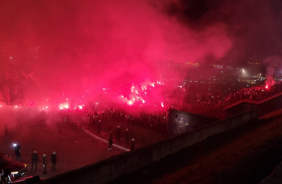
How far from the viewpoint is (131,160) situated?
5750 mm

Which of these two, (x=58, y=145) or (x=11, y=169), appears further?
(x=58, y=145)

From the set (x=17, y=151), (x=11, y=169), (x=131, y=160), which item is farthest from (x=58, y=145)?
(x=131, y=160)

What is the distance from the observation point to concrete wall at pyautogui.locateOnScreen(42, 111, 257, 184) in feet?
15.0

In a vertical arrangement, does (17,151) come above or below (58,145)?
above

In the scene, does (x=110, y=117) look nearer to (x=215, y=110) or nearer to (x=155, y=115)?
(x=155, y=115)

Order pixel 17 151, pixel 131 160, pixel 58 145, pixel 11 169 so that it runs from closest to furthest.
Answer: pixel 131 160, pixel 11 169, pixel 17 151, pixel 58 145

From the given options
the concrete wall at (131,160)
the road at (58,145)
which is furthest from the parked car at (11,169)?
the concrete wall at (131,160)

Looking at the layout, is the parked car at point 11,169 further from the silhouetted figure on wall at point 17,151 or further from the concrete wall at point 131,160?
the concrete wall at point 131,160

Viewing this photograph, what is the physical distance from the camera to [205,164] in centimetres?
594

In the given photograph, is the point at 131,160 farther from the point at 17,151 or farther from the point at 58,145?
the point at 58,145

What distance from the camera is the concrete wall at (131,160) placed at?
458cm

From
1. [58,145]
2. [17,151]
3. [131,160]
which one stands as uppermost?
[131,160]

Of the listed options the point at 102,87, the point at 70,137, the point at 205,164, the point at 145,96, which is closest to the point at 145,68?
the point at 102,87

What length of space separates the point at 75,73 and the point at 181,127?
18.5m
